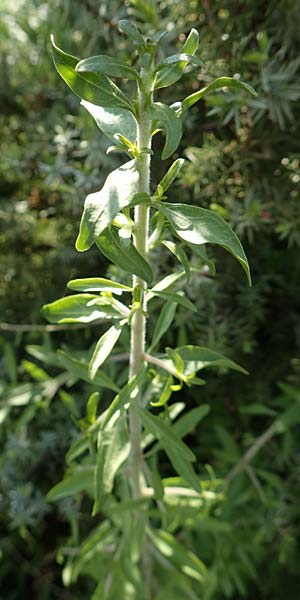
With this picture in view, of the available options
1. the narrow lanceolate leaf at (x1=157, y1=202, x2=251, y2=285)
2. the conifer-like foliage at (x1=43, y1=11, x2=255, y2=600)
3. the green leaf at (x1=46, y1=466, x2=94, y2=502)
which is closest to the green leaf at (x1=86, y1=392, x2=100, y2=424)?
the conifer-like foliage at (x1=43, y1=11, x2=255, y2=600)

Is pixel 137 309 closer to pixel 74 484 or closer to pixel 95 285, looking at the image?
pixel 95 285

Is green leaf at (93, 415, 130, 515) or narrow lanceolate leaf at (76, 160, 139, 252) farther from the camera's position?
green leaf at (93, 415, 130, 515)

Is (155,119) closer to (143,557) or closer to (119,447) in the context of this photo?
(119,447)

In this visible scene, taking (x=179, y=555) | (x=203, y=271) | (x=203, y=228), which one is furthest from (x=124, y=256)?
(x=179, y=555)

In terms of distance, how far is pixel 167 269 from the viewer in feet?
2.51

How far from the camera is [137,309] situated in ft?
1.65

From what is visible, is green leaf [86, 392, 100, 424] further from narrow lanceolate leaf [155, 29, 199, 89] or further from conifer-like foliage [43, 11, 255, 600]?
narrow lanceolate leaf [155, 29, 199, 89]

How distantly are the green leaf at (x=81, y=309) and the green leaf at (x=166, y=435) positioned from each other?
0.10m

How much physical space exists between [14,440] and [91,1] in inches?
22.8

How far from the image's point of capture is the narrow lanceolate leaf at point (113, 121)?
43cm

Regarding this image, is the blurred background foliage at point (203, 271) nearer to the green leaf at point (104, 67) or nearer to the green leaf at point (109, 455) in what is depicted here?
the green leaf at point (109, 455)

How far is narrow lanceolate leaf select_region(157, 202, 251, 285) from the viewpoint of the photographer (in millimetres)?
383

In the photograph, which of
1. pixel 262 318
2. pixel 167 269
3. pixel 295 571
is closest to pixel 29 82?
pixel 167 269

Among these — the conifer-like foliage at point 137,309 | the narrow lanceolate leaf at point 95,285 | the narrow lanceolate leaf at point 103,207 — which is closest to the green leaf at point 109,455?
the conifer-like foliage at point 137,309
